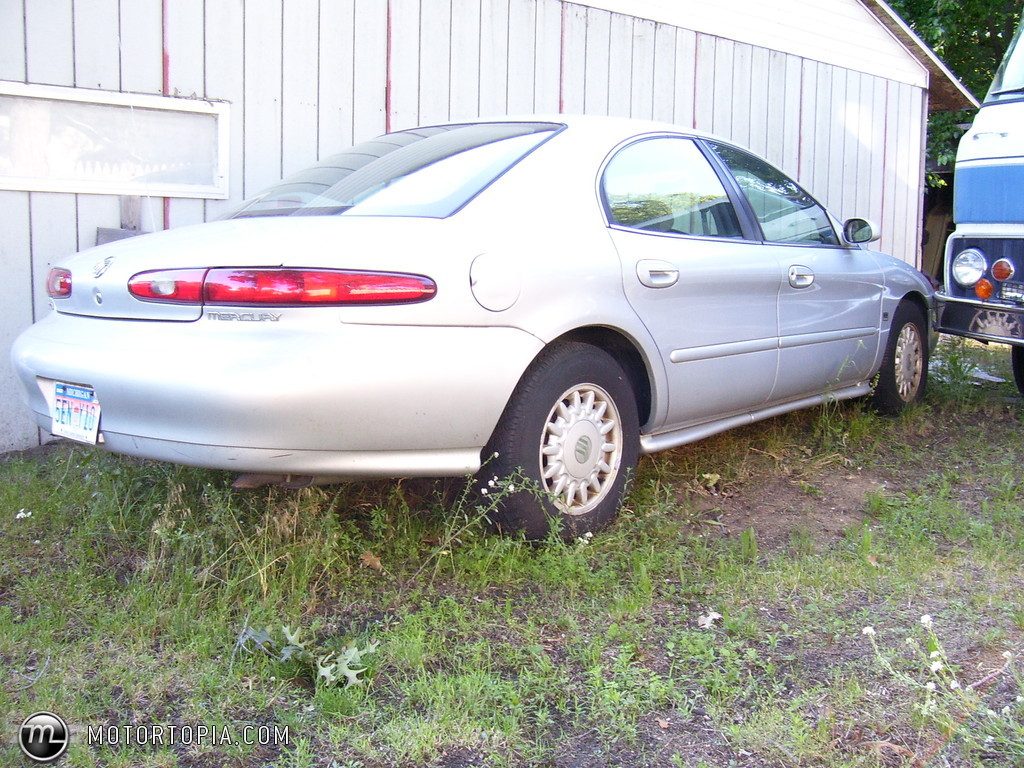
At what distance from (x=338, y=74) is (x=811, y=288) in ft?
9.49

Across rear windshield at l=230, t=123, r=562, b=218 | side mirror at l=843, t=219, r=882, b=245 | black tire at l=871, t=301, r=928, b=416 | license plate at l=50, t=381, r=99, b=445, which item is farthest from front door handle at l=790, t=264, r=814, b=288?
license plate at l=50, t=381, r=99, b=445

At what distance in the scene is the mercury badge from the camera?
3148mm

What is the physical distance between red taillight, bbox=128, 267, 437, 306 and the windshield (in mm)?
4181

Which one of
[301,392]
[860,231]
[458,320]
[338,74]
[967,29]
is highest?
[967,29]

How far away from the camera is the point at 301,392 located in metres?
2.72

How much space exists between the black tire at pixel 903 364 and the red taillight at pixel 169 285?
378 cm

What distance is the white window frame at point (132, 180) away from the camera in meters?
4.71

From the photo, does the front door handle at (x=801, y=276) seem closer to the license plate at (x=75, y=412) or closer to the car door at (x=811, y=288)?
the car door at (x=811, y=288)

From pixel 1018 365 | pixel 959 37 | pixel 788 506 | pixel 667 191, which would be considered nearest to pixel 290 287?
pixel 667 191

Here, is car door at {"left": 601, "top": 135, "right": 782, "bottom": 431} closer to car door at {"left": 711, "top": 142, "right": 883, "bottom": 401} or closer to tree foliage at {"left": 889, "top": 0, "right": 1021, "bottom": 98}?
car door at {"left": 711, "top": 142, "right": 883, "bottom": 401}

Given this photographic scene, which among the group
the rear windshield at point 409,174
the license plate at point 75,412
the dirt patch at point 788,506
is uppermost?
the rear windshield at point 409,174

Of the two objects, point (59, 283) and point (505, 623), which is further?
point (59, 283)

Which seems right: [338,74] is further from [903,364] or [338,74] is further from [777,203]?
[903,364]

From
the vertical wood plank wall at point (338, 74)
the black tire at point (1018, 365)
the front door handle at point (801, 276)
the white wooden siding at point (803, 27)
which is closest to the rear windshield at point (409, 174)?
the front door handle at point (801, 276)
